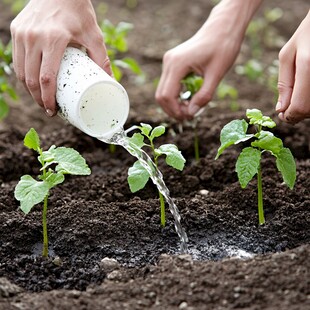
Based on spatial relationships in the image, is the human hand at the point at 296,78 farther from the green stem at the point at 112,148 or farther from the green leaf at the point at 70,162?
the green stem at the point at 112,148

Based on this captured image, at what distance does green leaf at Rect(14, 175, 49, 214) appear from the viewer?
2.23 m

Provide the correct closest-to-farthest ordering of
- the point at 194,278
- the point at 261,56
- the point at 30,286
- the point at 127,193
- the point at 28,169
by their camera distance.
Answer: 1. the point at 194,278
2. the point at 30,286
3. the point at 127,193
4. the point at 28,169
5. the point at 261,56

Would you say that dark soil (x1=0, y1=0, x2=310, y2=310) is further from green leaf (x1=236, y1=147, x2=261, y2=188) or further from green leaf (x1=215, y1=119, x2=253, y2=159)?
green leaf (x1=215, y1=119, x2=253, y2=159)

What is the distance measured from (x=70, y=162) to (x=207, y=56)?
970 millimetres

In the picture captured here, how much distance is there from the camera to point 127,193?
2889mm

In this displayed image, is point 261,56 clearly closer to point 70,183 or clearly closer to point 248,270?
point 70,183

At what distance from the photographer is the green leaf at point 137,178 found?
2.42 m

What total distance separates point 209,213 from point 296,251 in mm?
510

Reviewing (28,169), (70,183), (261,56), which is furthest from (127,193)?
(261,56)

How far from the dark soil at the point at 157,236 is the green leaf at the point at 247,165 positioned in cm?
24

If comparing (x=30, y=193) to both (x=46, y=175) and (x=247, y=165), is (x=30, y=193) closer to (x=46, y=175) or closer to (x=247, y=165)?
(x=46, y=175)

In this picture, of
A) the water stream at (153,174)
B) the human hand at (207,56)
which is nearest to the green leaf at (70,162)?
the water stream at (153,174)

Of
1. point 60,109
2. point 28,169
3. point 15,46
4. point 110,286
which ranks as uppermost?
point 15,46

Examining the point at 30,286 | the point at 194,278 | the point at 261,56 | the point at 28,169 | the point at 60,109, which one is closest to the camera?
the point at 194,278
